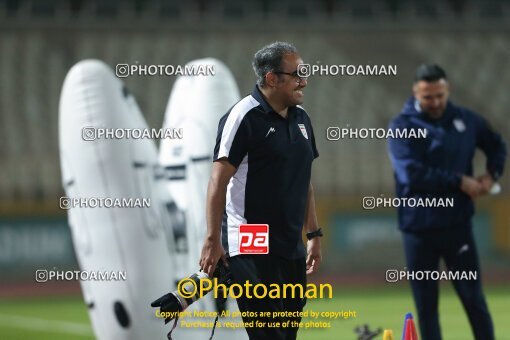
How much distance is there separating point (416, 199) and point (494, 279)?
7.95 m

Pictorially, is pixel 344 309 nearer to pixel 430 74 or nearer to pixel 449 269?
pixel 449 269

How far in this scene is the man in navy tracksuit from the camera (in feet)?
16.3

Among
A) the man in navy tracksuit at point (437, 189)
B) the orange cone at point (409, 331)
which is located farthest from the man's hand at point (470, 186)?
the orange cone at point (409, 331)

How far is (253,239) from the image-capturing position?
362 cm

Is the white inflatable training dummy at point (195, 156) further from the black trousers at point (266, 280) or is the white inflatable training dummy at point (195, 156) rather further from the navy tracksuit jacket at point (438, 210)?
the black trousers at point (266, 280)

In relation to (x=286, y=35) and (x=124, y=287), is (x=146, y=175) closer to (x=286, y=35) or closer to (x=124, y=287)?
(x=124, y=287)

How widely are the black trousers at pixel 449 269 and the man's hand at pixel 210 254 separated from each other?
1.73m

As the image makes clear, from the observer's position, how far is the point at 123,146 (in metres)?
4.81

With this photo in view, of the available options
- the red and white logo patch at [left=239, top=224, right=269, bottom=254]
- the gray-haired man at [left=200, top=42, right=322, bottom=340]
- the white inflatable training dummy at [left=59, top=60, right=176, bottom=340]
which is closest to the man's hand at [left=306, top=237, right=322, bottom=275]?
the gray-haired man at [left=200, top=42, right=322, bottom=340]

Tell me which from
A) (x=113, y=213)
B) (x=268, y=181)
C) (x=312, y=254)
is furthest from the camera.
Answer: (x=113, y=213)

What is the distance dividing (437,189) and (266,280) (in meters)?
1.52

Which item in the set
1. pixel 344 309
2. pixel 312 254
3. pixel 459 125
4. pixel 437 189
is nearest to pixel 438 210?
pixel 437 189

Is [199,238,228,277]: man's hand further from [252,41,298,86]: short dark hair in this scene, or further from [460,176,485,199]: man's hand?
[460,176,485,199]: man's hand

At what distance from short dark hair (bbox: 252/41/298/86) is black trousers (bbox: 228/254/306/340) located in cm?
61
